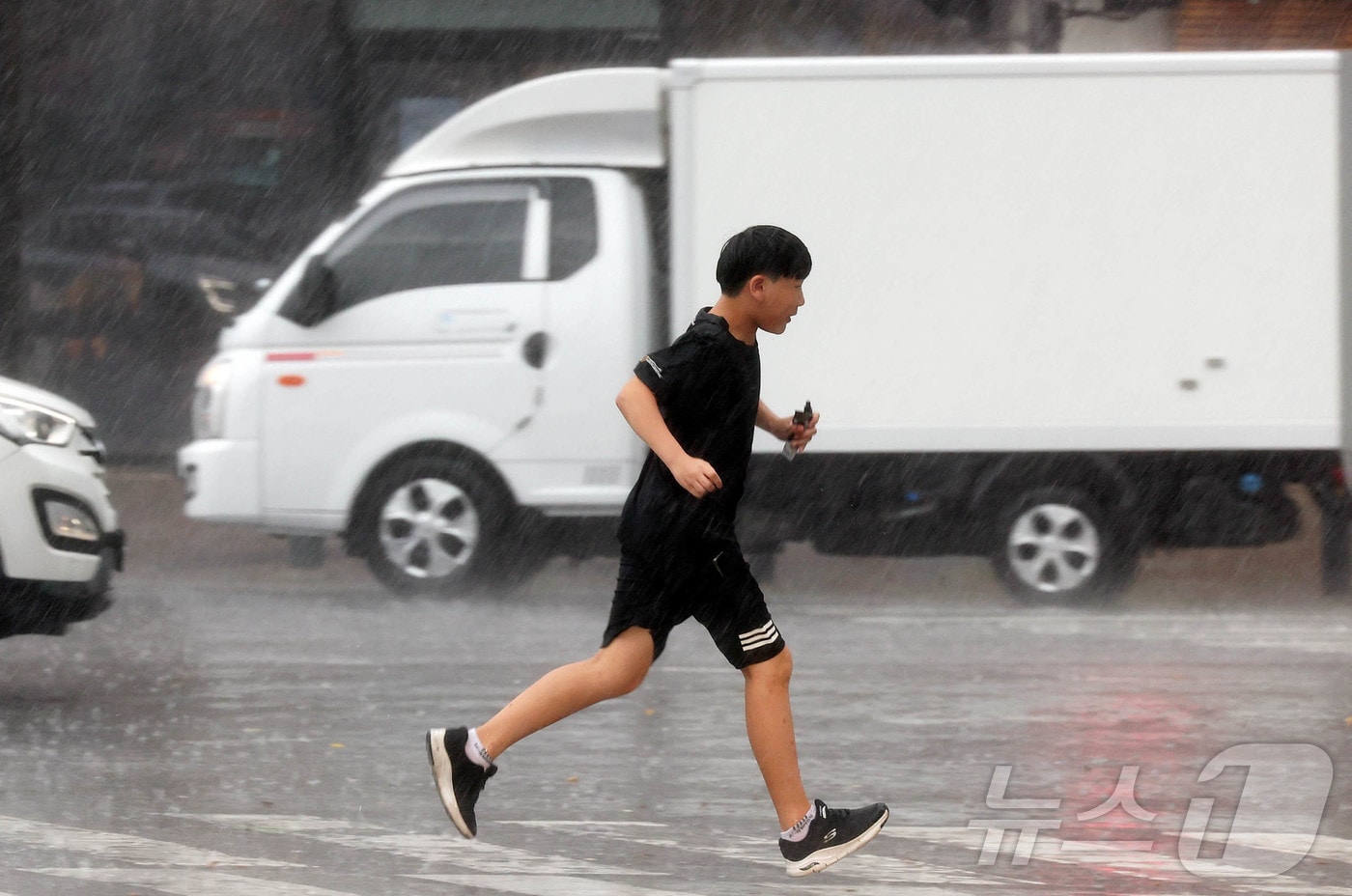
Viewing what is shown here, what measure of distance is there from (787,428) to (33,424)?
358 centimetres

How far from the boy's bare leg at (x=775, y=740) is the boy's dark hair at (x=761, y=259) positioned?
93cm

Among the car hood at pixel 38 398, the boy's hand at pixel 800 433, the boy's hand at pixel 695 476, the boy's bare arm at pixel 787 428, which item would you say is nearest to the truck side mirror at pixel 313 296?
the car hood at pixel 38 398

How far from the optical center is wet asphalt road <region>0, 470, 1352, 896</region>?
18.2 feet

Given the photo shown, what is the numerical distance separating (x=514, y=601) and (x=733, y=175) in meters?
2.50

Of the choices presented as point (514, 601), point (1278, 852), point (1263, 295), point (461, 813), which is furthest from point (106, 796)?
point (1263, 295)

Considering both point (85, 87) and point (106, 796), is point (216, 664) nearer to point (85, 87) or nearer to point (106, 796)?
point (106, 796)

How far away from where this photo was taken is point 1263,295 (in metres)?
10.9

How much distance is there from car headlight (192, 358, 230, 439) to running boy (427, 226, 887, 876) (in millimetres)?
6305

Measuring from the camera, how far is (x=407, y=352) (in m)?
11.3

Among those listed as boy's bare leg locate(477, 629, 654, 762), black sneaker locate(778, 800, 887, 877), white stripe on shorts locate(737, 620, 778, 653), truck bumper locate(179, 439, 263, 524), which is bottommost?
truck bumper locate(179, 439, 263, 524)

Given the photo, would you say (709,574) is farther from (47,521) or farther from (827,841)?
(47,521)

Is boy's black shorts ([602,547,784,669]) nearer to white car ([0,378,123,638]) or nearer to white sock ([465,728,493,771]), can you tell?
white sock ([465,728,493,771])

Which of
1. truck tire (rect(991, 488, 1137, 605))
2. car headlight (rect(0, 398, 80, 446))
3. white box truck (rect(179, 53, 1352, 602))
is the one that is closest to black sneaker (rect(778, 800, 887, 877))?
car headlight (rect(0, 398, 80, 446))

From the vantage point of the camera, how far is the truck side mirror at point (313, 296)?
11305mm
